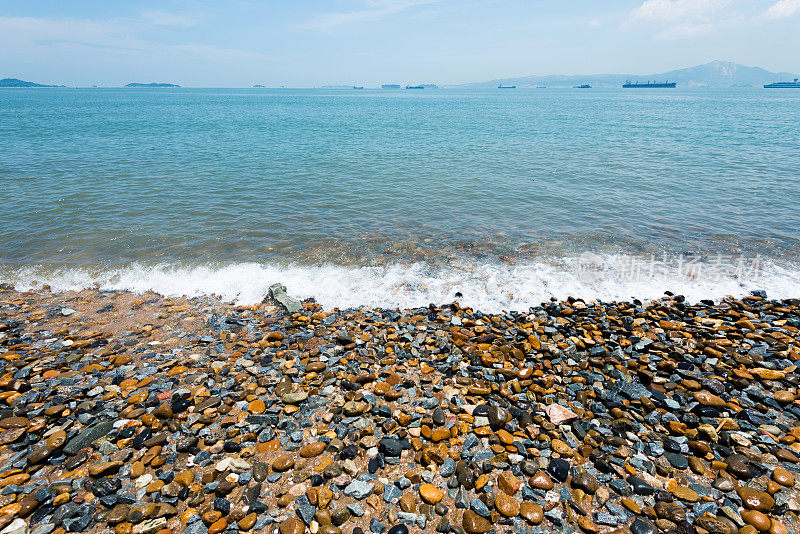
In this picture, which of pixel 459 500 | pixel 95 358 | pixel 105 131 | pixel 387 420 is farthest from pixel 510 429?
pixel 105 131

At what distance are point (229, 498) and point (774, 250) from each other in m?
19.5

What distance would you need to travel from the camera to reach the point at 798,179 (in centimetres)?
2433

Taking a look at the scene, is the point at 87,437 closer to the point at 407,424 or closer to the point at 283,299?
the point at 407,424

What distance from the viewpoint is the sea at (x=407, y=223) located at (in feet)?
40.2

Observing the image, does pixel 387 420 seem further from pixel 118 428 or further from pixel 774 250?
pixel 774 250

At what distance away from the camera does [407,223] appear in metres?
17.6

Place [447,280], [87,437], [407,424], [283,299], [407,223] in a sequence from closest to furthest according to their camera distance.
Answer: [87,437] → [407,424] → [283,299] → [447,280] → [407,223]

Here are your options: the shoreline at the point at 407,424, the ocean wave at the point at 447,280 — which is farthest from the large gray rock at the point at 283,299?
the shoreline at the point at 407,424

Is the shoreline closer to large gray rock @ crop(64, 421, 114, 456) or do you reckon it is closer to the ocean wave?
large gray rock @ crop(64, 421, 114, 456)

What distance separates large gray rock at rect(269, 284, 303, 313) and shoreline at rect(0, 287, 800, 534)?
0.75 m

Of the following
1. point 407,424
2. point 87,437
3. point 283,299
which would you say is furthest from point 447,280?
point 87,437

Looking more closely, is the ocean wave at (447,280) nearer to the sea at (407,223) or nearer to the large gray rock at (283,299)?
the sea at (407,223)

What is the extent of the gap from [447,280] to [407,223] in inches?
234

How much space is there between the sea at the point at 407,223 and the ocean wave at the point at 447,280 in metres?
0.08
